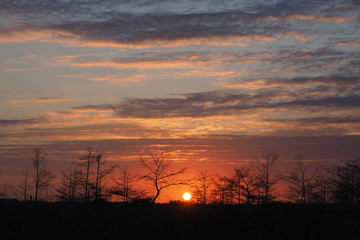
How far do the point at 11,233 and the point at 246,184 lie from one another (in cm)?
2191

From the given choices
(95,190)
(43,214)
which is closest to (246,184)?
(95,190)

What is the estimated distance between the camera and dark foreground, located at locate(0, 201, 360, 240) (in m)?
33.0

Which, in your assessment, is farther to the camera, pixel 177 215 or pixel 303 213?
pixel 177 215

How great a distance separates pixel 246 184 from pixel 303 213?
28.7 ft

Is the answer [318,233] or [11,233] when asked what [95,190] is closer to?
[11,233]

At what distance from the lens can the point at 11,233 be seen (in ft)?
118

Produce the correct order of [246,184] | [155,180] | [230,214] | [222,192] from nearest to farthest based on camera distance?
1. [155,180]
2. [230,214]
3. [246,184]
4. [222,192]

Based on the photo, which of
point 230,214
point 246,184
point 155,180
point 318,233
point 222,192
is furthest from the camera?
point 222,192

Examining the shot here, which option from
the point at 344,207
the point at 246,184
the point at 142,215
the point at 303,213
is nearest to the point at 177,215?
the point at 142,215

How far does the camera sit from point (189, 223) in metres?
36.7

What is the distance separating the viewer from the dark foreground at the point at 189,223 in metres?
33.0

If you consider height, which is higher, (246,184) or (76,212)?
(246,184)

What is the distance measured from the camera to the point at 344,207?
33.4m

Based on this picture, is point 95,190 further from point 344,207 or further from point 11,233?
point 344,207
